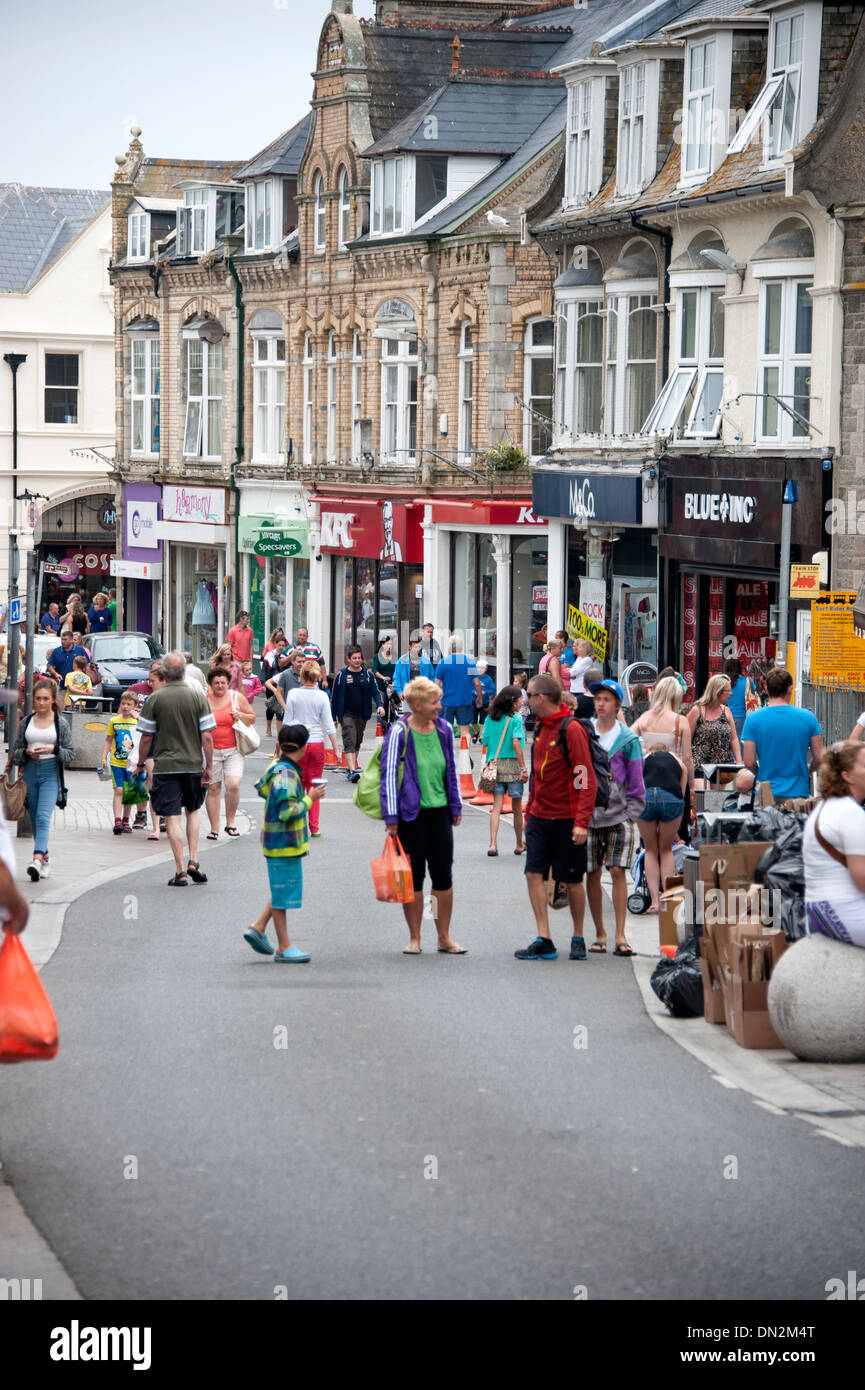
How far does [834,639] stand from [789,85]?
23.2ft

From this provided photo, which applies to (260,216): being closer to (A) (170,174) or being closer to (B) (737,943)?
(A) (170,174)

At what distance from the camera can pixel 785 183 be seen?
22.9 meters

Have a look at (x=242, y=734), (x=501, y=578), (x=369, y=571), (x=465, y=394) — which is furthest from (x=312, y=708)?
(x=369, y=571)

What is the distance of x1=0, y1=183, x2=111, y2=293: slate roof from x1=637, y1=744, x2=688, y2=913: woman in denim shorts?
43.3 meters

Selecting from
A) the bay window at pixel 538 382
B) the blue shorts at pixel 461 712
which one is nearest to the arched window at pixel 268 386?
the bay window at pixel 538 382

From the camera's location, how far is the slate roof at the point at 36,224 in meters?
54.8

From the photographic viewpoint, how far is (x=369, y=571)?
38125 mm

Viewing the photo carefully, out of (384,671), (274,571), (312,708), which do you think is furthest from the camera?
(274,571)

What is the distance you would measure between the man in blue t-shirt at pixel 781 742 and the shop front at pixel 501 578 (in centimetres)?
1841

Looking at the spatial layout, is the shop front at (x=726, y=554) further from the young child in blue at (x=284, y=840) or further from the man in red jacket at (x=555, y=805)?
the young child in blue at (x=284, y=840)

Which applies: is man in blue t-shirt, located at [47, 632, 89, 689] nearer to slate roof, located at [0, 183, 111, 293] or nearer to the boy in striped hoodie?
the boy in striped hoodie

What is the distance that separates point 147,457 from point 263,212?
8.06 metres
